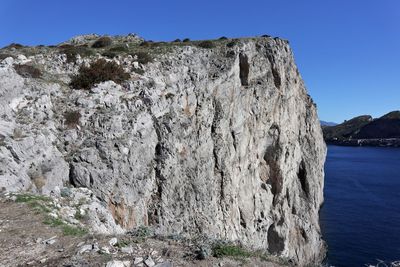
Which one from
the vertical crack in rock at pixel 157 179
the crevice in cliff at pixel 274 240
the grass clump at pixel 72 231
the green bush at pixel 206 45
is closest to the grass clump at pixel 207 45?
the green bush at pixel 206 45

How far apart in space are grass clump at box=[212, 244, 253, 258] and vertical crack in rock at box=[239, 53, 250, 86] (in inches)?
1122

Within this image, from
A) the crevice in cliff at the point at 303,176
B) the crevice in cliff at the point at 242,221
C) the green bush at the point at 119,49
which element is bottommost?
the crevice in cliff at the point at 242,221

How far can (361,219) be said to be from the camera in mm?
65750

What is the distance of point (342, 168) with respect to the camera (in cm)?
13200

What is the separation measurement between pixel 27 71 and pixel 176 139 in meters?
10.9

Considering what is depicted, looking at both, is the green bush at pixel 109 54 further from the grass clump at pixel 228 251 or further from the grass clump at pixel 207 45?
the grass clump at pixel 228 251

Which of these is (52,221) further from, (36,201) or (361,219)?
(361,219)

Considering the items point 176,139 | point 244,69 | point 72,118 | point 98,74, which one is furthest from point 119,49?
point 72,118

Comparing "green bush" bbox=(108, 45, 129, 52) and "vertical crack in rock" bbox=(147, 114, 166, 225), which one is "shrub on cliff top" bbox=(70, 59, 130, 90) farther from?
"green bush" bbox=(108, 45, 129, 52)

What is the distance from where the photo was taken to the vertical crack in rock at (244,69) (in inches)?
1491

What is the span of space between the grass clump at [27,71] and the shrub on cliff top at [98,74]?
2256 millimetres

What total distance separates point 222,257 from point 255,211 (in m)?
28.8

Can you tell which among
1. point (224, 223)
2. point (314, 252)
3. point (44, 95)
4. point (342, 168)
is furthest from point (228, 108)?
point (342, 168)

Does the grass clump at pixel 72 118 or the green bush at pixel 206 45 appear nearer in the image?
the grass clump at pixel 72 118
